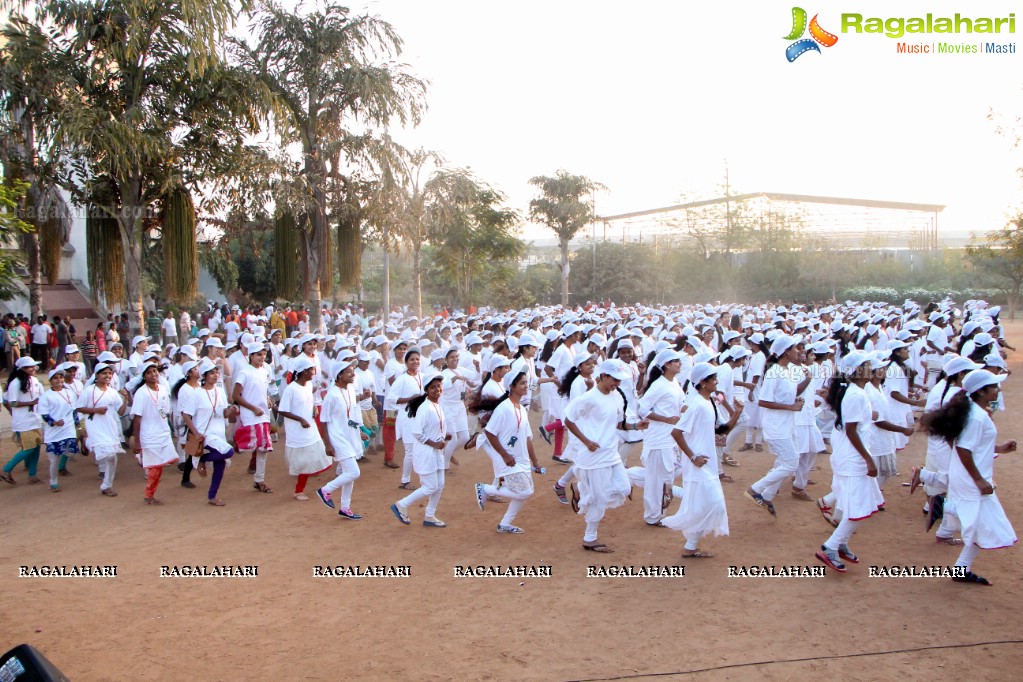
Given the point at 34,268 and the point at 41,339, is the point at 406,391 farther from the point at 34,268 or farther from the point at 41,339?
the point at 41,339

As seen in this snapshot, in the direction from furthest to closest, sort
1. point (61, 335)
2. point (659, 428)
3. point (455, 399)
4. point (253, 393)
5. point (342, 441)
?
1. point (61, 335)
2. point (455, 399)
3. point (253, 393)
4. point (342, 441)
5. point (659, 428)

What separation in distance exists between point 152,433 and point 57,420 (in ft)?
5.35

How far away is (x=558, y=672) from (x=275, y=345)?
1026 centimetres

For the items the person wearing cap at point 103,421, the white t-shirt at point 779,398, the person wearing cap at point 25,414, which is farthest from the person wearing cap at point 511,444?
the person wearing cap at point 25,414

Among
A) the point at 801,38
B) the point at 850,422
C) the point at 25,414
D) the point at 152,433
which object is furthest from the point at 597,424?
the point at 801,38

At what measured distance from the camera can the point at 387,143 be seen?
19.3m

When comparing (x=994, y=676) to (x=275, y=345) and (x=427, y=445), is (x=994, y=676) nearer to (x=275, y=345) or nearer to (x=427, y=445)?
(x=427, y=445)

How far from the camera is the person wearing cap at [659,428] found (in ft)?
24.6

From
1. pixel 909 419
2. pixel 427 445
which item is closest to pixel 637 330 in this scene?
pixel 909 419

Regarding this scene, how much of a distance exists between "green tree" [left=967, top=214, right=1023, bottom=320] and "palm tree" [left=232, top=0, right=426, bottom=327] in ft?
66.9

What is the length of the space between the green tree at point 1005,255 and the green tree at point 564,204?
14.8 meters

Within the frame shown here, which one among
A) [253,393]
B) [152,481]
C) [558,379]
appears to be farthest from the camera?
[558,379]

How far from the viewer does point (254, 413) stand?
31.5ft

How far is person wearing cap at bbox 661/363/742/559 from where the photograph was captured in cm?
651
